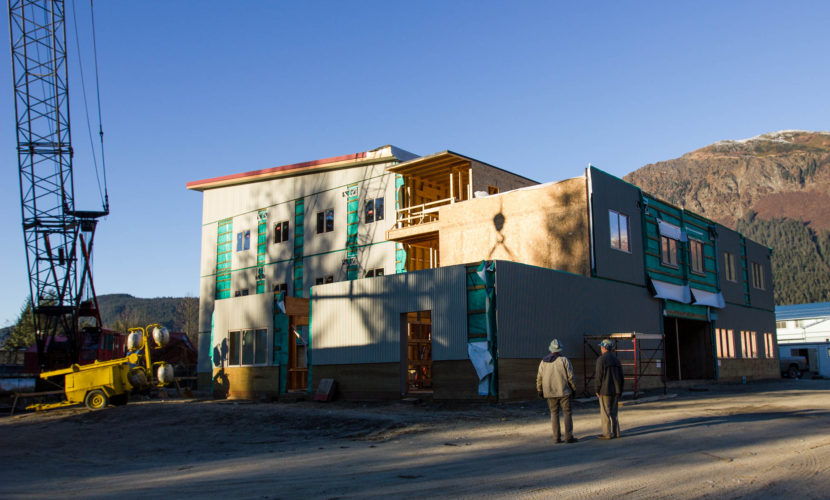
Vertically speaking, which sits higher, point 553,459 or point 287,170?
point 287,170

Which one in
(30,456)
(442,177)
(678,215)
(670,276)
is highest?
(442,177)

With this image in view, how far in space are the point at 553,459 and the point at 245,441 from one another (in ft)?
27.0

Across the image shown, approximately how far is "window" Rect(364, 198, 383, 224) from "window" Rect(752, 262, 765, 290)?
22.0 metres

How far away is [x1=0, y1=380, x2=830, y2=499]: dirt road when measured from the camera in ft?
26.7

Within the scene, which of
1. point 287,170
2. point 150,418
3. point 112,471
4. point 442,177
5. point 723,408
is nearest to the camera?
point 112,471

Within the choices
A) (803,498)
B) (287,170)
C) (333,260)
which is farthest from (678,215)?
(803,498)

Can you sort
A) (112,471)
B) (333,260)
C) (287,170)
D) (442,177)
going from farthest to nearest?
(287,170) < (333,260) < (442,177) < (112,471)

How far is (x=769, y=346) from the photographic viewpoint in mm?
39781

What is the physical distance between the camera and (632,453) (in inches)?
403

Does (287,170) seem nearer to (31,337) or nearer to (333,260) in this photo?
(333,260)

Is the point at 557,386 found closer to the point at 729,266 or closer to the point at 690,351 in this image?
the point at 690,351

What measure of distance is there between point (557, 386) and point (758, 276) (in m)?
33.0

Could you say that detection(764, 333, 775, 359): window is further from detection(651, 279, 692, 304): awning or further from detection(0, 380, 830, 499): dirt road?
detection(0, 380, 830, 499): dirt road

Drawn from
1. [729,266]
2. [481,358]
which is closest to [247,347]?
[481,358]
